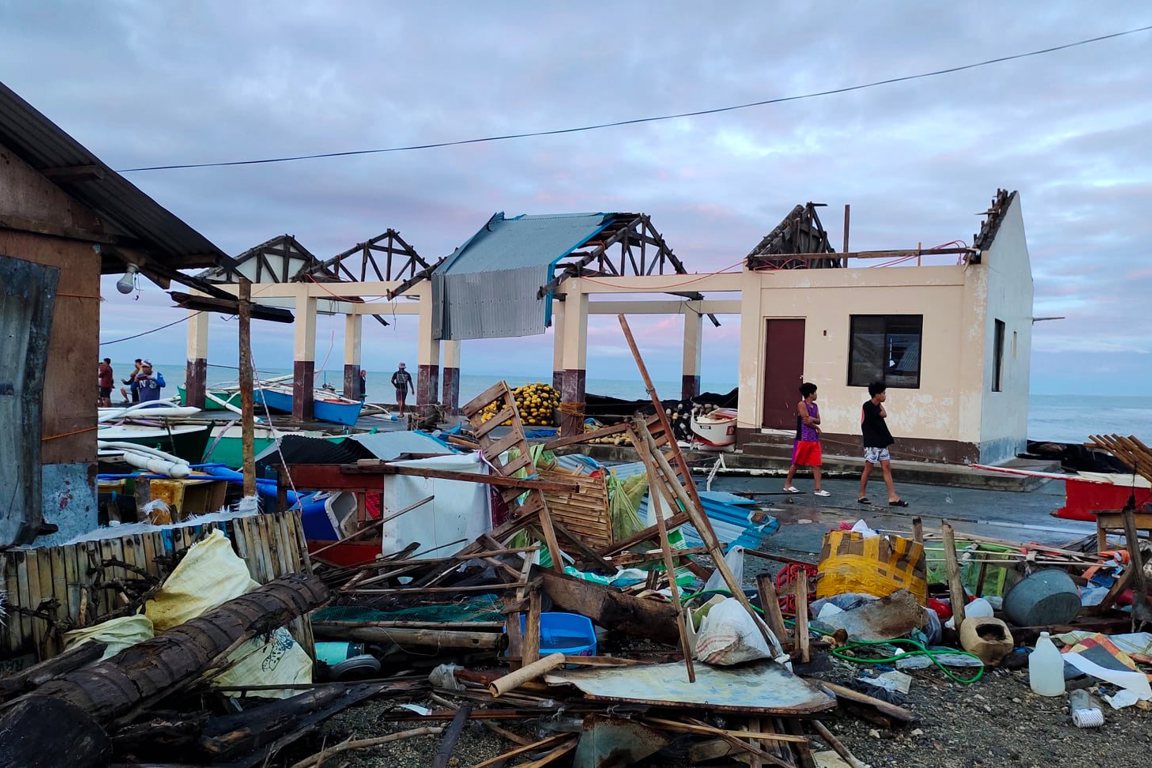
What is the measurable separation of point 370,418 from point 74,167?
73.6 feet

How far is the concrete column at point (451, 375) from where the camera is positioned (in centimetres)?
2478

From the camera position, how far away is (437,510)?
774cm

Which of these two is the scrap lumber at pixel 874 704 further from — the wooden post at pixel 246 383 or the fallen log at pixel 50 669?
the wooden post at pixel 246 383

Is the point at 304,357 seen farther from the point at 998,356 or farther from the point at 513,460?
the point at 513,460

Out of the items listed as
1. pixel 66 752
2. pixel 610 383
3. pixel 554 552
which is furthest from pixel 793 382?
A: pixel 610 383

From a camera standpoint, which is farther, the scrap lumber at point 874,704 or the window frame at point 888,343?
the window frame at point 888,343

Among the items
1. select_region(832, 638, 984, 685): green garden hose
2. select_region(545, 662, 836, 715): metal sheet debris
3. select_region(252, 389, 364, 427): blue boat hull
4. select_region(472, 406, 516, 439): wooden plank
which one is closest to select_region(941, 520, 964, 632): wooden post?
select_region(832, 638, 984, 685): green garden hose

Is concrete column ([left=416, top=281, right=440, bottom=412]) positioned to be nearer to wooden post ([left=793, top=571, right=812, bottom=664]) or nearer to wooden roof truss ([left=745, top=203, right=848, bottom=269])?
wooden roof truss ([left=745, top=203, right=848, bottom=269])

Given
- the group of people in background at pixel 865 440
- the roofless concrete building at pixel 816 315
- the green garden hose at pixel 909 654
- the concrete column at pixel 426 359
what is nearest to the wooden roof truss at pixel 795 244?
the roofless concrete building at pixel 816 315

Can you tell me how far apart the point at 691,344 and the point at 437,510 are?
1715 centimetres

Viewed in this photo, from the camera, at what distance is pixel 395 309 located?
28.1 meters

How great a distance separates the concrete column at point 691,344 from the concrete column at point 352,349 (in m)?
11.9

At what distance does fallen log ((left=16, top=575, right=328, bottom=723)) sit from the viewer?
3570 millimetres

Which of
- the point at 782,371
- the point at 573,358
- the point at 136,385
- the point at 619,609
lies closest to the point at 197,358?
the point at 136,385
